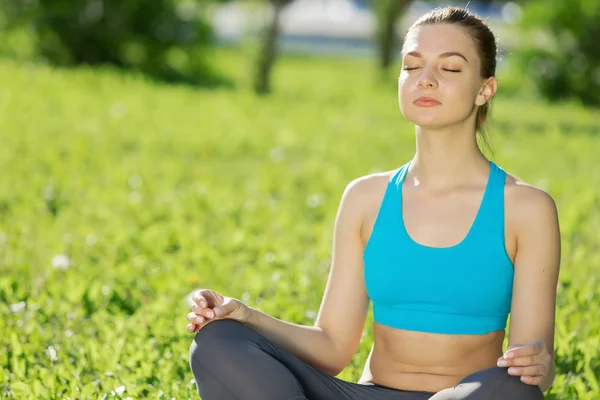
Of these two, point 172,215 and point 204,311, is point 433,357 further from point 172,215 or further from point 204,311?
point 172,215

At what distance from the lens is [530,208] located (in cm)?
286

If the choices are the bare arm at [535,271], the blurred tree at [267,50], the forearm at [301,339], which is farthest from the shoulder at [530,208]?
the blurred tree at [267,50]

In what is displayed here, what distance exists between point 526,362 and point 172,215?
4.34 meters

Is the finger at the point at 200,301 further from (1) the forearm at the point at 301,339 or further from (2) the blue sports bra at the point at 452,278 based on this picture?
(2) the blue sports bra at the point at 452,278

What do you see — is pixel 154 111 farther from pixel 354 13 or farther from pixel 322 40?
pixel 354 13

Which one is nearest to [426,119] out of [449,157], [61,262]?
[449,157]

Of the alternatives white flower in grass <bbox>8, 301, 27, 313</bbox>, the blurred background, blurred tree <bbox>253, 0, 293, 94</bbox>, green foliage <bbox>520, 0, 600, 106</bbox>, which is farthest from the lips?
green foliage <bbox>520, 0, 600, 106</bbox>

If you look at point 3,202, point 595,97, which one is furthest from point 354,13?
point 3,202

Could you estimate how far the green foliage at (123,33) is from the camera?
16562 millimetres

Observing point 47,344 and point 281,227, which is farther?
point 281,227

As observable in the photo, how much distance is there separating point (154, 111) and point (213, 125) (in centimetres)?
95

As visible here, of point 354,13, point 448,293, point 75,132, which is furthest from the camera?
point 354,13

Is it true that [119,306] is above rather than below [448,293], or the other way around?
below

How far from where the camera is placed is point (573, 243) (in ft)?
20.4
